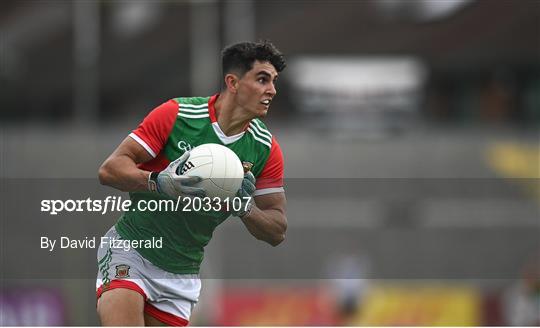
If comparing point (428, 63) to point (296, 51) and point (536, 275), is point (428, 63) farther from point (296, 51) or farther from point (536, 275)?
point (536, 275)

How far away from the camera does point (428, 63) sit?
97.6ft

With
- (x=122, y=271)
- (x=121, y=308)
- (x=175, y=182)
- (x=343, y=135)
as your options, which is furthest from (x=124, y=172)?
(x=343, y=135)

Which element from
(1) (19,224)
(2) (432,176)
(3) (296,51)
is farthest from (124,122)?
(1) (19,224)

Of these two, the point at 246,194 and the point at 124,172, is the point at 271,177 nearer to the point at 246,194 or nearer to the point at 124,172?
the point at 246,194

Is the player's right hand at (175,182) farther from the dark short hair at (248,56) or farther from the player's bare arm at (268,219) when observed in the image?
the dark short hair at (248,56)

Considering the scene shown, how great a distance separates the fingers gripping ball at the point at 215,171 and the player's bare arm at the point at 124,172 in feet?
0.83

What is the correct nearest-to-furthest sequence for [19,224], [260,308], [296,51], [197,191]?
1. [197,191]
2. [19,224]
3. [260,308]
4. [296,51]

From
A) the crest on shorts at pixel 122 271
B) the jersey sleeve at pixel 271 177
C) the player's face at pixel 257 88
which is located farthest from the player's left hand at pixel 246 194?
the crest on shorts at pixel 122 271

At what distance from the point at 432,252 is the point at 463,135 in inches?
130

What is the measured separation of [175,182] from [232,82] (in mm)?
750

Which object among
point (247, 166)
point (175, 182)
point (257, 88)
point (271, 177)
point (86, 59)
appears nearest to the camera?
point (175, 182)

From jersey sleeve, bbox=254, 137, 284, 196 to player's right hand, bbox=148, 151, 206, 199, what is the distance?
53cm

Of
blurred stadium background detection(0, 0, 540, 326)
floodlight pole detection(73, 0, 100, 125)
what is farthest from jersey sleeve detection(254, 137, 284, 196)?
floodlight pole detection(73, 0, 100, 125)

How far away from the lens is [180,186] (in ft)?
20.8
